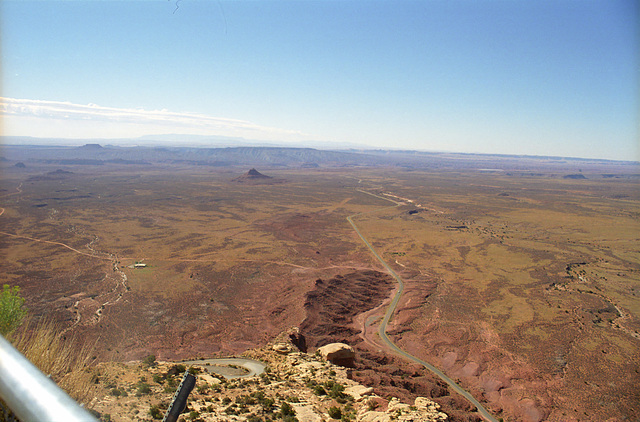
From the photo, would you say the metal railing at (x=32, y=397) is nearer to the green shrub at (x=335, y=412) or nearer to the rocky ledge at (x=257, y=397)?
the rocky ledge at (x=257, y=397)

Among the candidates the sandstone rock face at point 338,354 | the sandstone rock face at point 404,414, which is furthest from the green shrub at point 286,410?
the sandstone rock face at point 338,354

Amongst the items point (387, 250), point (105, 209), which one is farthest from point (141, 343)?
point (105, 209)

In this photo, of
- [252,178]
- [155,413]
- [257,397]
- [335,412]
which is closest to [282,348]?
[257,397]

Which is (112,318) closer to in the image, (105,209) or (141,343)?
(141,343)

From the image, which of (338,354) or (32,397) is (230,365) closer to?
(338,354)

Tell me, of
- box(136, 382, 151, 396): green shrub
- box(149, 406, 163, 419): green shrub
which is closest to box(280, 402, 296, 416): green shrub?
box(149, 406, 163, 419): green shrub

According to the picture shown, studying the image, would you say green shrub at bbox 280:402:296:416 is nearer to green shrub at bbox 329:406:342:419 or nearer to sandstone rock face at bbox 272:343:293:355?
green shrub at bbox 329:406:342:419
